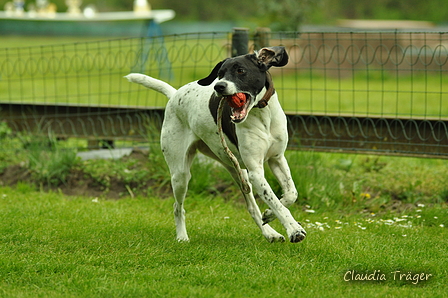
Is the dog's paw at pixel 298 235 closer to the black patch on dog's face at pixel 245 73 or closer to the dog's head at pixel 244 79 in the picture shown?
the dog's head at pixel 244 79

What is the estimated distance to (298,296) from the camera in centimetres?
345

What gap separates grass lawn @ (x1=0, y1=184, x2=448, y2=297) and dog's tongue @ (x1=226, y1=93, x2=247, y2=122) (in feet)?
3.11

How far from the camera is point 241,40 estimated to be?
6.34m

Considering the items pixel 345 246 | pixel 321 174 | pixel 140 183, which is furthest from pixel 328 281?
pixel 140 183

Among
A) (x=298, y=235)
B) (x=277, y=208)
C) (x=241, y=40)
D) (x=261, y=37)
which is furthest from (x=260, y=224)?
(x=261, y=37)

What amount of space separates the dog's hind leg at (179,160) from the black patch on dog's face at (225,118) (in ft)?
1.16

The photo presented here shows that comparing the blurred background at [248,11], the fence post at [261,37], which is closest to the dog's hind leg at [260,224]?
the fence post at [261,37]

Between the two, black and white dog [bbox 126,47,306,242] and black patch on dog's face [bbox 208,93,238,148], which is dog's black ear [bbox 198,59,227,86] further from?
black patch on dog's face [bbox 208,93,238,148]

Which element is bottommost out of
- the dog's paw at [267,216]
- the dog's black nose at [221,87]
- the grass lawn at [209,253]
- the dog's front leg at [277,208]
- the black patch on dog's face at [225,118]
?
the grass lawn at [209,253]

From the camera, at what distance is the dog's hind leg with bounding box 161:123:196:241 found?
15.1 feet

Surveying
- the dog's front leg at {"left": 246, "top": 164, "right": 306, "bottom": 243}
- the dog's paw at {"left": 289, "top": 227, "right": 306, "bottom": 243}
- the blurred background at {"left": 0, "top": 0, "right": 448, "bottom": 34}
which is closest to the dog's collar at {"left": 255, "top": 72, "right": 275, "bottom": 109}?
the dog's front leg at {"left": 246, "top": 164, "right": 306, "bottom": 243}

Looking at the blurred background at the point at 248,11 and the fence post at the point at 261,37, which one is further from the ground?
the fence post at the point at 261,37

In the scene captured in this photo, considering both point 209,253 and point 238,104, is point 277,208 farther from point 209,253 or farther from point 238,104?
point 238,104

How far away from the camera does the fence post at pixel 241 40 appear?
6.33 meters
